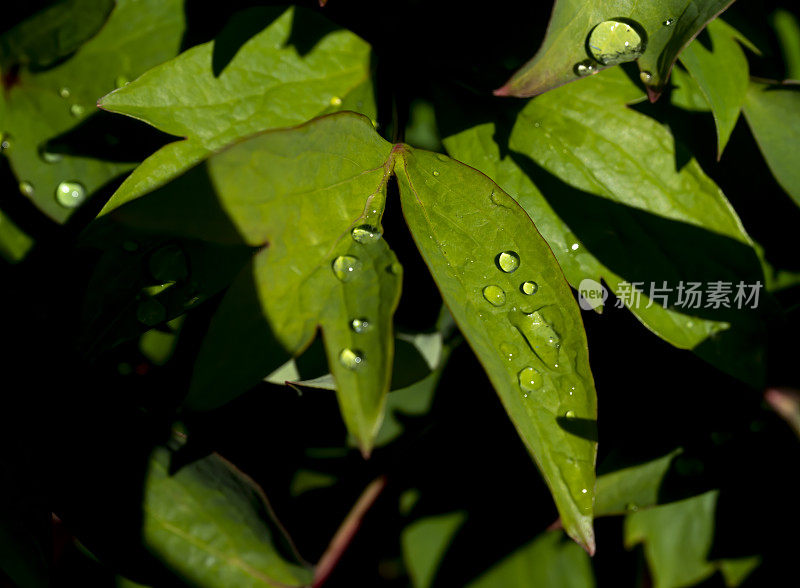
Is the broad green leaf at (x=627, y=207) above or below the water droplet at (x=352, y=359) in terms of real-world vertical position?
below

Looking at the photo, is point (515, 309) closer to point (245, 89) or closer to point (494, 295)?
point (494, 295)

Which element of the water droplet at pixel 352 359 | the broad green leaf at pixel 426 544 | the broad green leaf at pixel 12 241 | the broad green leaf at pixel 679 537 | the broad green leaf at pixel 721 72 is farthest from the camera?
the broad green leaf at pixel 426 544

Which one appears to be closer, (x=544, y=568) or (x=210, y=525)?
(x=210, y=525)

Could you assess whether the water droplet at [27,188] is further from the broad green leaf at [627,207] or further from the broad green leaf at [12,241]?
the broad green leaf at [627,207]

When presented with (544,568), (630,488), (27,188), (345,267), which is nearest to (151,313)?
(345,267)

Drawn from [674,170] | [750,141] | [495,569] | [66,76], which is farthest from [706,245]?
Result: [66,76]

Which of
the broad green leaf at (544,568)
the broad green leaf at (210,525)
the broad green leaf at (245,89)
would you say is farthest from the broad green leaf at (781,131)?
the broad green leaf at (210,525)
